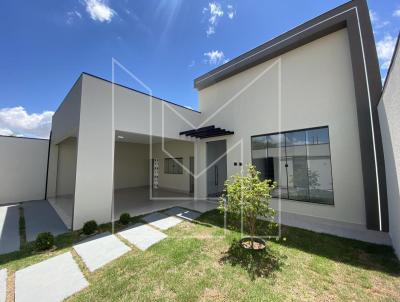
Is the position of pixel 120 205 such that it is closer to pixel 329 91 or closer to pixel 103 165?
pixel 103 165

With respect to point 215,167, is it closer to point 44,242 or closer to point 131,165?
point 131,165

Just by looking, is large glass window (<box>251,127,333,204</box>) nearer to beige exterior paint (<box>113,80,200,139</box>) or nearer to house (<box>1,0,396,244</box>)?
house (<box>1,0,396,244</box>)

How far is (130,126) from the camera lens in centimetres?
747

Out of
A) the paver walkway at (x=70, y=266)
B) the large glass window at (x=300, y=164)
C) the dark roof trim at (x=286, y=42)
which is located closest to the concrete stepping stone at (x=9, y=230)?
the paver walkway at (x=70, y=266)

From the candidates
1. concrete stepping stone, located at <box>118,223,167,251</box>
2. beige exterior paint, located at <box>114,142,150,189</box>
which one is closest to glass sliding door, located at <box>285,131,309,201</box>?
concrete stepping stone, located at <box>118,223,167,251</box>

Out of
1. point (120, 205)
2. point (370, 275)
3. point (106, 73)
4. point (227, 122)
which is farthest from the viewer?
point (227, 122)

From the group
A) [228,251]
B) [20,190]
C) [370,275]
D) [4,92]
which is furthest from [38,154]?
[370,275]

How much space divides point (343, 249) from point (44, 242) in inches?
286

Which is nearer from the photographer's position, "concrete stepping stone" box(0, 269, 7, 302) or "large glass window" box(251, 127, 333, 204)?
"concrete stepping stone" box(0, 269, 7, 302)

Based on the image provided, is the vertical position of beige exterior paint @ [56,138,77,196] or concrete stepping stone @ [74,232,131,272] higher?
beige exterior paint @ [56,138,77,196]

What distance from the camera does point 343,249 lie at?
4227mm

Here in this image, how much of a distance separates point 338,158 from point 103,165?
838 cm

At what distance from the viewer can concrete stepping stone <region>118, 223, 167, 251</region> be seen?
464 centimetres

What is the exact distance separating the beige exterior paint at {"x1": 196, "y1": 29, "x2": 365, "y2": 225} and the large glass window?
0.23 meters
